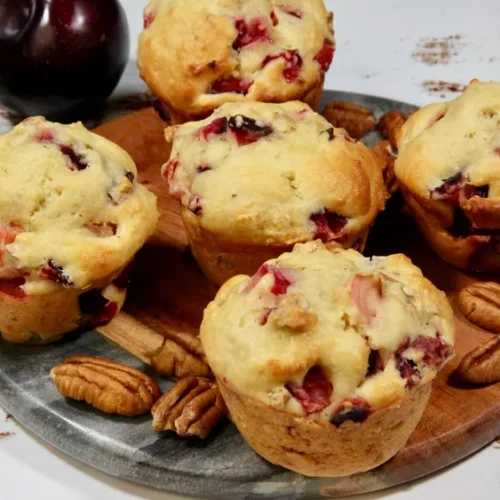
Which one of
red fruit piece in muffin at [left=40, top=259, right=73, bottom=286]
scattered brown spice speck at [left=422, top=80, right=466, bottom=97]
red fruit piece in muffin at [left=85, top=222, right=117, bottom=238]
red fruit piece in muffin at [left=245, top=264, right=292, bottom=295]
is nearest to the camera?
red fruit piece in muffin at [left=245, top=264, right=292, bottom=295]

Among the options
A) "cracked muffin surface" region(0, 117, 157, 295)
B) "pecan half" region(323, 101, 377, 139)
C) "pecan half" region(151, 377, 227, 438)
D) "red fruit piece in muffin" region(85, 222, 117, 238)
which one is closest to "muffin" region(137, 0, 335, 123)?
"pecan half" region(323, 101, 377, 139)

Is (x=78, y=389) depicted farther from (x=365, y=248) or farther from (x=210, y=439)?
(x=365, y=248)

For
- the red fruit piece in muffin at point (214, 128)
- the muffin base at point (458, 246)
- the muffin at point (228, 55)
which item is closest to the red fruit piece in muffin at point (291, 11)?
the muffin at point (228, 55)

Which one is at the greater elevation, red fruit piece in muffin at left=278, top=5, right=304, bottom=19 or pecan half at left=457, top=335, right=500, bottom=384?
red fruit piece in muffin at left=278, top=5, right=304, bottom=19

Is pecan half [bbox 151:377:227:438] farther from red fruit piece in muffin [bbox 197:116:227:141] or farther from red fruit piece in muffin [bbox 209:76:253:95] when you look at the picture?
red fruit piece in muffin [bbox 209:76:253:95]

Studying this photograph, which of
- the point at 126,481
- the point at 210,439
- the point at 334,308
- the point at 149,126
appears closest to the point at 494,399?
the point at 334,308

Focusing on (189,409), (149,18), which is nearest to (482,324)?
(189,409)

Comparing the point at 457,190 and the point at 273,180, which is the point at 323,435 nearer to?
the point at 273,180

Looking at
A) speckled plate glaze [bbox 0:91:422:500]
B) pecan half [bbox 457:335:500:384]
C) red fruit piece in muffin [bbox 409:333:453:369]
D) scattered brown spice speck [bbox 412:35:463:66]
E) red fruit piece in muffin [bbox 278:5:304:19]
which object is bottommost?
speckled plate glaze [bbox 0:91:422:500]
